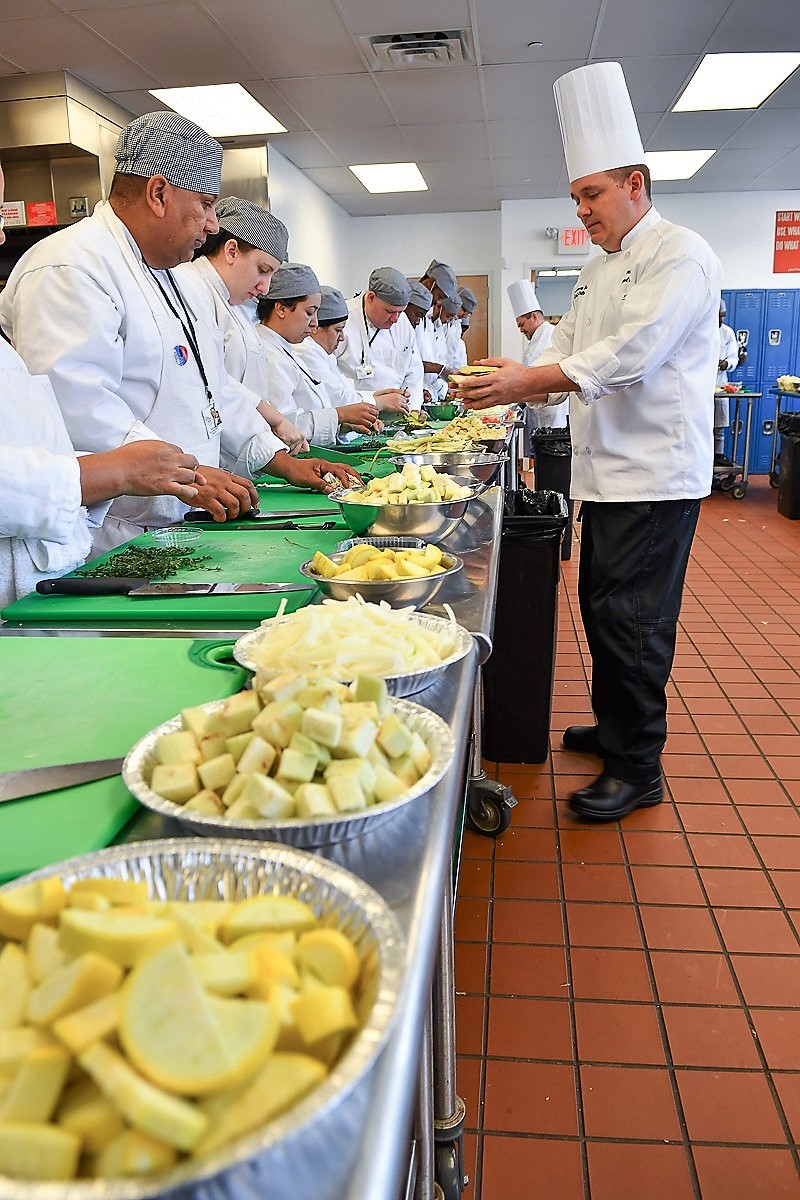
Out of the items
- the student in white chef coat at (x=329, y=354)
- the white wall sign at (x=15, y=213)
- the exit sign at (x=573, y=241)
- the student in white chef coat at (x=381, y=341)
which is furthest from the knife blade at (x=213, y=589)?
the exit sign at (x=573, y=241)

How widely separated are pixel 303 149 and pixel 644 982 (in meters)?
7.00

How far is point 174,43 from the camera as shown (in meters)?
4.89

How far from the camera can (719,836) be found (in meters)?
2.48

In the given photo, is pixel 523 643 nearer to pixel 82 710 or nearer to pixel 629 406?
pixel 629 406

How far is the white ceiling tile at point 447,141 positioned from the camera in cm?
684

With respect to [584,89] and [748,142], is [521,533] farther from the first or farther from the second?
[748,142]

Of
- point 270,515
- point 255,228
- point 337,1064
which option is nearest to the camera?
point 337,1064

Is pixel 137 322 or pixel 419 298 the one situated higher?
pixel 419 298

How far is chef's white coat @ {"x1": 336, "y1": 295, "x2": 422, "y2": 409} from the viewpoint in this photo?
6.20 m

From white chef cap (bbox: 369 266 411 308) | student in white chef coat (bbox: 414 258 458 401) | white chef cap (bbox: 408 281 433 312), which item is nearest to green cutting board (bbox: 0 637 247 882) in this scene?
white chef cap (bbox: 369 266 411 308)

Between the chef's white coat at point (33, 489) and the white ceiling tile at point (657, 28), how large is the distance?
4233 mm

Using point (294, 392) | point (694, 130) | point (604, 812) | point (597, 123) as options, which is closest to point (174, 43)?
point (294, 392)

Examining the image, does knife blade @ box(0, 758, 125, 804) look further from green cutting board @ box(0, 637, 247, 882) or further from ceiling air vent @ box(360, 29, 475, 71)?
ceiling air vent @ box(360, 29, 475, 71)

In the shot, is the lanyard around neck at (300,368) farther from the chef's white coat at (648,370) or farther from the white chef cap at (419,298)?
the white chef cap at (419,298)
